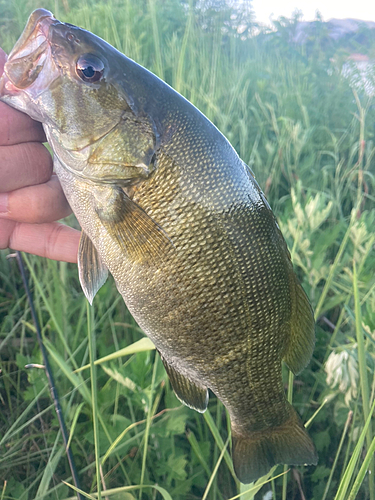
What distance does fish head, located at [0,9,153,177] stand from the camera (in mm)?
921

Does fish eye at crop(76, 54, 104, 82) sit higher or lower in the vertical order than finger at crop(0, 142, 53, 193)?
higher

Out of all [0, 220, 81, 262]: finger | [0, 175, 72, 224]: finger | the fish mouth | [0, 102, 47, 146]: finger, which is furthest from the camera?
[0, 220, 81, 262]: finger

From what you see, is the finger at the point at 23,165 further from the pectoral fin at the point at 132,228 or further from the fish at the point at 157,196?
the pectoral fin at the point at 132,228

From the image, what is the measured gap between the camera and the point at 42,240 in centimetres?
134

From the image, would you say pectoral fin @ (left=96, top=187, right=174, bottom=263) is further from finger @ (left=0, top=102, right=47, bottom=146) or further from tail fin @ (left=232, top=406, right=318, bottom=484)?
tail fin @ (left=232, top=406, right=318, bottom=484)

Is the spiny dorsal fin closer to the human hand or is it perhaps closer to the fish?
the fish

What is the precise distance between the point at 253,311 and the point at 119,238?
381mm

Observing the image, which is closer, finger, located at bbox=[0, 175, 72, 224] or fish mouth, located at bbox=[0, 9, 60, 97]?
fish mouth, located at bbox=[0, 9, 60, 97]

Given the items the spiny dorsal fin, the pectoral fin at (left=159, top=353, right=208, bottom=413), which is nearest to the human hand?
the pectoral fin at (left=159, top=353, right=208, bottom=413)

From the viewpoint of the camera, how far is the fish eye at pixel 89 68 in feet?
3.09

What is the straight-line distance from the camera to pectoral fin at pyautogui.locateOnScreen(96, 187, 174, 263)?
3.11 feet

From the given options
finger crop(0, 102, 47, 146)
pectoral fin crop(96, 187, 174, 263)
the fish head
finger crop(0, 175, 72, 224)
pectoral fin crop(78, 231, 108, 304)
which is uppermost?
the fish head

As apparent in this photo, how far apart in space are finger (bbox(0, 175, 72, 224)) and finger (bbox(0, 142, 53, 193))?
0.02m

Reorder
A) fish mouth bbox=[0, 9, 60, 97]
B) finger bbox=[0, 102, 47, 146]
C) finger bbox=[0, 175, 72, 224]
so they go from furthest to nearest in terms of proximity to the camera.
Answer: finger bbox=[0, 175, 72, 224] → finger bbox=[0, 102, 47, 146] → fish mouth bbox=[0, 9, 60, 97]
